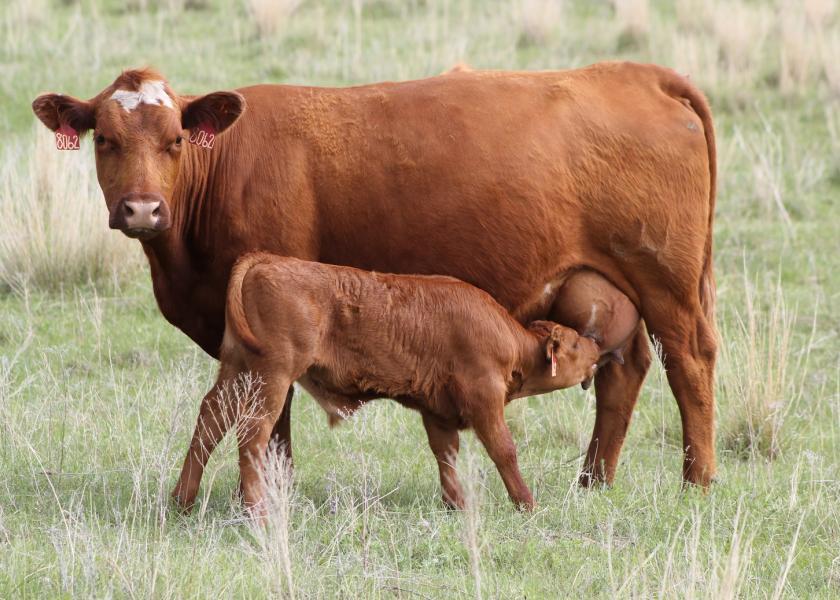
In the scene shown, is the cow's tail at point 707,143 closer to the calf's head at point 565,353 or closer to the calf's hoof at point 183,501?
the calf's head at point 565,353

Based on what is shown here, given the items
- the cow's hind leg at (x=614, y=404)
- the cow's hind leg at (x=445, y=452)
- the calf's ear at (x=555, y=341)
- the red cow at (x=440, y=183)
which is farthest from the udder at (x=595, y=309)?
the cow's hind leg at (x=445, y=452)

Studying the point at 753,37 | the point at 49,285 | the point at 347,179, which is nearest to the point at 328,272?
the point at 347,179

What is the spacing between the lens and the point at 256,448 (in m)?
5.81

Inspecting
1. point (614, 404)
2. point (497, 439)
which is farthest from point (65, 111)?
point (614, 404)

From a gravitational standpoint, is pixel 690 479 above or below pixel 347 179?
below

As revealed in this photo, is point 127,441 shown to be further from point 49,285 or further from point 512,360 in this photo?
point 49,285

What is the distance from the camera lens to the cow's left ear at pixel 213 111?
19.9 ft

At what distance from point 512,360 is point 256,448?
125 cm

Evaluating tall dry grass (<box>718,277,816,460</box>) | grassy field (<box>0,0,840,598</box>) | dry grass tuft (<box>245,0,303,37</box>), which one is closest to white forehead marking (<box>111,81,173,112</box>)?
grassy field (<box>0,0,840,598</box>)

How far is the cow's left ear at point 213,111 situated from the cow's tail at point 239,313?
674 millimetres

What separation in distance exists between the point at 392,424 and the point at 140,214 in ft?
7.95

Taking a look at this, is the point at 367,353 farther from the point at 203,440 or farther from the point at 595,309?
the point at 595,309

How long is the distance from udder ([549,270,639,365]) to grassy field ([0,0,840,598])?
72cm

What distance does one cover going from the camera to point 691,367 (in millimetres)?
6680
